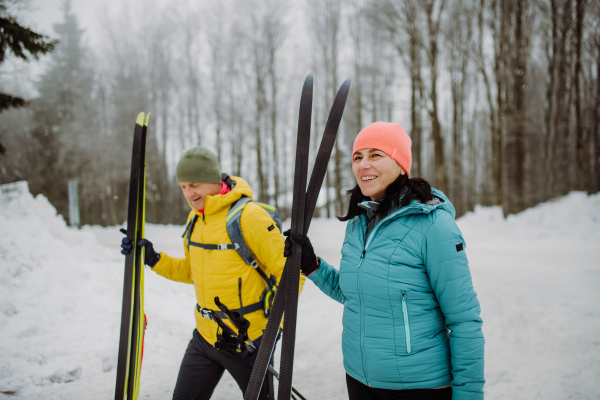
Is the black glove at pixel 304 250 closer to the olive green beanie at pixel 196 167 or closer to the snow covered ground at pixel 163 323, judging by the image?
the olive green beanie at pixel 196 167

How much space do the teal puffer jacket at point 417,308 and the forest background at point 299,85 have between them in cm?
1210

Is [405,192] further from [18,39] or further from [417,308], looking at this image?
[18,39]

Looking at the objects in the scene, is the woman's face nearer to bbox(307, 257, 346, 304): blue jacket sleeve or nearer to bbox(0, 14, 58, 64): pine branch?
bbox(307, 257, 346, 304): blue jacket sleeve

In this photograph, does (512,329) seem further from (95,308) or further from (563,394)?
(95,308)

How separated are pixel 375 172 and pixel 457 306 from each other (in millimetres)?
653

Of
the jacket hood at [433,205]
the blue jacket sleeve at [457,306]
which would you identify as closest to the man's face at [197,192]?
the jacket hood at [433,205]

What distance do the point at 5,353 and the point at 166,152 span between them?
1921cm

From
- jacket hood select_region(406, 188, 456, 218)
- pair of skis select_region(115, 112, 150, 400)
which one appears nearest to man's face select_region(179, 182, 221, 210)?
pair of skis select_region(115, 112, 150, 400)

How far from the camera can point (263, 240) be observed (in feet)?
6.70

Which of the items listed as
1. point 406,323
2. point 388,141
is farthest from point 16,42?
point 406,323

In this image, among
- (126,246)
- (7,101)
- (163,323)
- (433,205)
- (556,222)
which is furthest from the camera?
(556,222)

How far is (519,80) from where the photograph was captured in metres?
11.8

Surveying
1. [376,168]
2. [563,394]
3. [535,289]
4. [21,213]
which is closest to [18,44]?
[21,213]

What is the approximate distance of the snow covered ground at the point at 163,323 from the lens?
10.2ft
